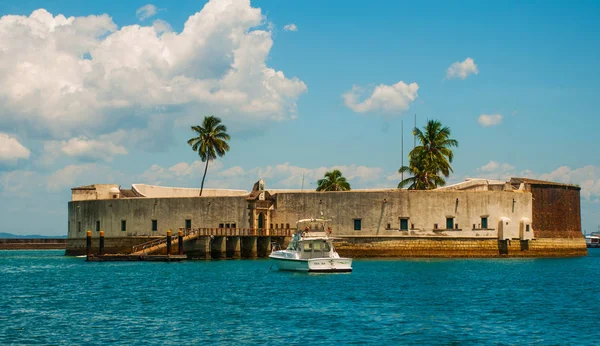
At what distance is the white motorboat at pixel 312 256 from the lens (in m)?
44.9

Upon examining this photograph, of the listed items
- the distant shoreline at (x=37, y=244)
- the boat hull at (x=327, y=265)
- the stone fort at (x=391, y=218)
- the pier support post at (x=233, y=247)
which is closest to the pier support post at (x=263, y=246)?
the stone fort at (x=391, y=218)

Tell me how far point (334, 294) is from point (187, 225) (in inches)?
1150

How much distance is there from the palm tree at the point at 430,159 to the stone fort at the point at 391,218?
2348 mm

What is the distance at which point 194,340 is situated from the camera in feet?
78.7

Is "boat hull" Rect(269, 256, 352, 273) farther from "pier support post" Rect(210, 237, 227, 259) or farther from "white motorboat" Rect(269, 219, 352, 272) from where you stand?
"pier support post" Rect(210, 237, 227, 259)

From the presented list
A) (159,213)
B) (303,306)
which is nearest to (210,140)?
(159,213)

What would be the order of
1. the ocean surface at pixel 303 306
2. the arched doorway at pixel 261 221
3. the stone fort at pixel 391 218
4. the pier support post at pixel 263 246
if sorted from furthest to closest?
the arched doorway at pixel 261 221 < the pier support post at pixel 263 246 < the stone fort at pixel 391 218 < the ocean surface at pixel 303 306

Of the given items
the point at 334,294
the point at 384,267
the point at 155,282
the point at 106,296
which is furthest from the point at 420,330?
the point at 384,267

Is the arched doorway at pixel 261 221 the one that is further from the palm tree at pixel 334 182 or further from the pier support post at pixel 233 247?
the palm tree at pixel 334 182

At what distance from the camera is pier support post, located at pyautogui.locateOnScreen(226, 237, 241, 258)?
60188 mm

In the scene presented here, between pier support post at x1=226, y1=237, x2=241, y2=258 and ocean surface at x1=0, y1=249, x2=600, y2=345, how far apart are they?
10.6 metres

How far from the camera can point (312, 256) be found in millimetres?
45875

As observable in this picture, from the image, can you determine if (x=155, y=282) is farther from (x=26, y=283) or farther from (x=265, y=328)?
(x=265, y=328)

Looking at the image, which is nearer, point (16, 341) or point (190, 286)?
point (16, 341)
